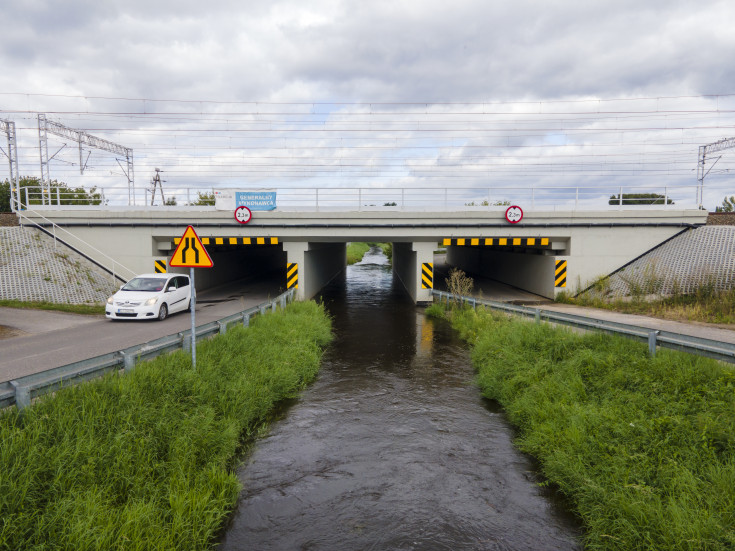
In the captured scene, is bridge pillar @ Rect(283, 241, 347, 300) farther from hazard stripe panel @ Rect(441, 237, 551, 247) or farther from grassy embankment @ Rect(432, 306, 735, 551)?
grassy embankment @ Rect(432, 306, 735, 551)

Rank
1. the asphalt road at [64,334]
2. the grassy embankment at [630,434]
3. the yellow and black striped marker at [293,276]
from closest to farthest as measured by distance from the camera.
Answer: the grassy embankment at [630,434], the asphalt road at [64,334], the yellow and black striped marker at [293,276]

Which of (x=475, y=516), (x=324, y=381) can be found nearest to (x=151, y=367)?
(x=324, y=381)

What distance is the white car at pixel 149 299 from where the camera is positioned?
1505cm

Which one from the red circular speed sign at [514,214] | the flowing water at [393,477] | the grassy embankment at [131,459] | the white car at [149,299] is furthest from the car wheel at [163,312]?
the red circular speed sign at [514,214]

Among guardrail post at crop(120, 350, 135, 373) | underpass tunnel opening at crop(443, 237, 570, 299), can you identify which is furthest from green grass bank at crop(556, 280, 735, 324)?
guardrail post at crop(120, 350, 135, 373)

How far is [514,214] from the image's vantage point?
20422mm

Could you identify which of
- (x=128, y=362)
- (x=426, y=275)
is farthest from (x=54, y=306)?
(x=426, y=275)

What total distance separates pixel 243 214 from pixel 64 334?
Answer: 9420 mm

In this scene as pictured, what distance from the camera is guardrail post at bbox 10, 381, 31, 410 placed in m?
5.09

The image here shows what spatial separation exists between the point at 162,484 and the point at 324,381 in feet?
17.2

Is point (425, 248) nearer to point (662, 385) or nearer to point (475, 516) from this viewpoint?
point (662, 385)

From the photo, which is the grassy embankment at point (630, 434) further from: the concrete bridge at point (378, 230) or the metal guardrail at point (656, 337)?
the concrete bridge at point (378, 230)

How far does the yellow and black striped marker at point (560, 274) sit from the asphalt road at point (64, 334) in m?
13.9

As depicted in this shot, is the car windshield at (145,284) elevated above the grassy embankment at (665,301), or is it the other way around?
the car windshield at (145,284)
